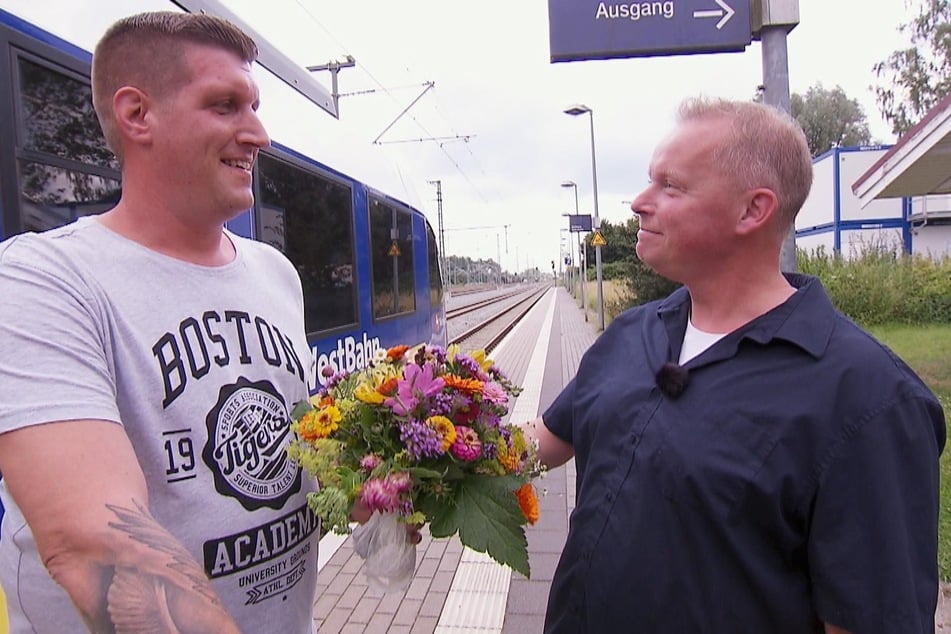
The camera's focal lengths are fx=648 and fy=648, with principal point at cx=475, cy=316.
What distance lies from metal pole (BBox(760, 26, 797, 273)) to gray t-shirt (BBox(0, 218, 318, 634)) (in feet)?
12.2

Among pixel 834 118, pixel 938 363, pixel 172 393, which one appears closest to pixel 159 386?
pixel 172 393

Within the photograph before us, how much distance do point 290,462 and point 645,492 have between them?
83 cm

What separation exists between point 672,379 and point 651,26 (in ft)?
11.0

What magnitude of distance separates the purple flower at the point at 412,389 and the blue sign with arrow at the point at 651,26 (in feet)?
11.4

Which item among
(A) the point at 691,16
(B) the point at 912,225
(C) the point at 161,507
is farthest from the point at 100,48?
(B) the point at 912,225

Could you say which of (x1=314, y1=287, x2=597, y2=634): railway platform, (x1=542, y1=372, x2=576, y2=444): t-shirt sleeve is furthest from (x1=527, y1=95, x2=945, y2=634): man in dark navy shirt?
(x1=314, y1=287, x2=597, y2=634): railway platform

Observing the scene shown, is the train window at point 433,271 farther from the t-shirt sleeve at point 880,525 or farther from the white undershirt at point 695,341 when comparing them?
the t-shirt sleeve at point 880,525

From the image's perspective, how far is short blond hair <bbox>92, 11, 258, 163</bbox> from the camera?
134 cm

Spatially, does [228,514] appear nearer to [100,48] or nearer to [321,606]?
[100,48]

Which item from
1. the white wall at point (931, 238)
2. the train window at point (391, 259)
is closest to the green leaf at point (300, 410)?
the train window at point (391, 259)

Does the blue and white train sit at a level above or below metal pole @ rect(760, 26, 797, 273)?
below

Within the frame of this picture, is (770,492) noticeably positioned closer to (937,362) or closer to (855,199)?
(937,362)

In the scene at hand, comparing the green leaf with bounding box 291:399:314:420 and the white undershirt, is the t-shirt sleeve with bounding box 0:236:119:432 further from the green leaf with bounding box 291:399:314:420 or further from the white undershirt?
the white undershirt

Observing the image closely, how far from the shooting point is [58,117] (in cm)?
295
